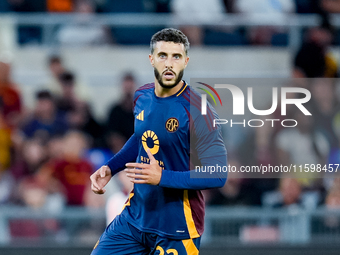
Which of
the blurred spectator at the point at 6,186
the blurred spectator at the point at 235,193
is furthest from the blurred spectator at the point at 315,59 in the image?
the blurred spectator at the point at 6,186

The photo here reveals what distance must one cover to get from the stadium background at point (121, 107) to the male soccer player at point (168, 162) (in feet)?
6.76

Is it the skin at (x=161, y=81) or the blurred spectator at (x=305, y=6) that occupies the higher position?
the blurred spectator at (x=305, y=6)

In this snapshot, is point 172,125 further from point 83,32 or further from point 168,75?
point 83,32

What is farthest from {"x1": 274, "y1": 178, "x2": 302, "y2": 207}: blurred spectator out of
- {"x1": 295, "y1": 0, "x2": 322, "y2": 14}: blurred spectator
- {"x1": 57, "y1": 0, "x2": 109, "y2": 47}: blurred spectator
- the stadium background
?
{"x1": 57, "y1": 0, "x2": 109, "y2": 47}: blurred spectator

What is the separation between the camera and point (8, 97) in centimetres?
776

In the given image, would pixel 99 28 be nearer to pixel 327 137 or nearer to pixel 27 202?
pixel 27 202

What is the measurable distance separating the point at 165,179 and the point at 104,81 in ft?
16.9

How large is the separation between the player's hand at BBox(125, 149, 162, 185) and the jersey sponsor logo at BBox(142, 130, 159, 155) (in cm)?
22

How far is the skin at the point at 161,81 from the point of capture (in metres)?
3.40

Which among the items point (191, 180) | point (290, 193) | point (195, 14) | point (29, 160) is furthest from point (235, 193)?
point (195, 14)

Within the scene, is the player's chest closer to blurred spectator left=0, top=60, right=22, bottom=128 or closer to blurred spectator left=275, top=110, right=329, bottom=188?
blurred spectator left=275, top=110, right=329, bottom=188

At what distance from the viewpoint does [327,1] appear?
28.7ft

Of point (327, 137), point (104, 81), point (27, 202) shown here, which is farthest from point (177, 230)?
point (104, 81)

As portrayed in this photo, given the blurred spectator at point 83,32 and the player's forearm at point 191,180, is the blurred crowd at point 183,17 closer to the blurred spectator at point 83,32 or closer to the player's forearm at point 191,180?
the blurred spectator at point 83,32
